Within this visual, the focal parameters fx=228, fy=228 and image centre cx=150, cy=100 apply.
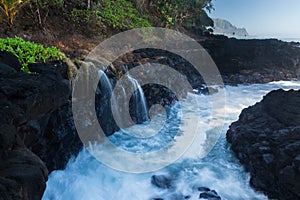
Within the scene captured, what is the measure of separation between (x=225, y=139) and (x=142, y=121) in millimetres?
4254

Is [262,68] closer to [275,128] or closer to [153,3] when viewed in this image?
[153,3]

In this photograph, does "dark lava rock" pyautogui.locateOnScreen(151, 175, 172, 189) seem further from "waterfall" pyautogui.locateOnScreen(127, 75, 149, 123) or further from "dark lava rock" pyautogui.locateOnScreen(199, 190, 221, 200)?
"waterfall" pyautogui.locateOnScreen(127, 75, 149, 123)

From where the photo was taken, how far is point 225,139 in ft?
33.9

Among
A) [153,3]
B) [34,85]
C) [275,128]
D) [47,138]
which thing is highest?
[153,3]

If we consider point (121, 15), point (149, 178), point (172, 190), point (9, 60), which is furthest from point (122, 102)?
point (121, 15)

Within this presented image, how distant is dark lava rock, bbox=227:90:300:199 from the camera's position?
6.10m

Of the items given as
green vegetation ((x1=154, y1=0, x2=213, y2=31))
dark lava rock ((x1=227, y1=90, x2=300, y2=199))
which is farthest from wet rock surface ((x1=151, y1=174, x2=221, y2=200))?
green vegetation ((x1=154, y1=0, x2=213, y2=31))

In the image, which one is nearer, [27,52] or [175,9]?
[27,52]

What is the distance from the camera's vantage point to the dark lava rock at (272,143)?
6101 millimetres

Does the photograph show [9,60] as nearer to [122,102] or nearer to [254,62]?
[122,102]

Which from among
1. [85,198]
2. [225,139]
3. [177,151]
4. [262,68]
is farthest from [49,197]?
[262,68]

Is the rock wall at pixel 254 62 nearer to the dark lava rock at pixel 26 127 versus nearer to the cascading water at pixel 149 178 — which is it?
the cascading water at pixel 149 178

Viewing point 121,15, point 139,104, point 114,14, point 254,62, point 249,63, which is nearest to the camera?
point 139,104

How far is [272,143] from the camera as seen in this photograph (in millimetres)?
7328
